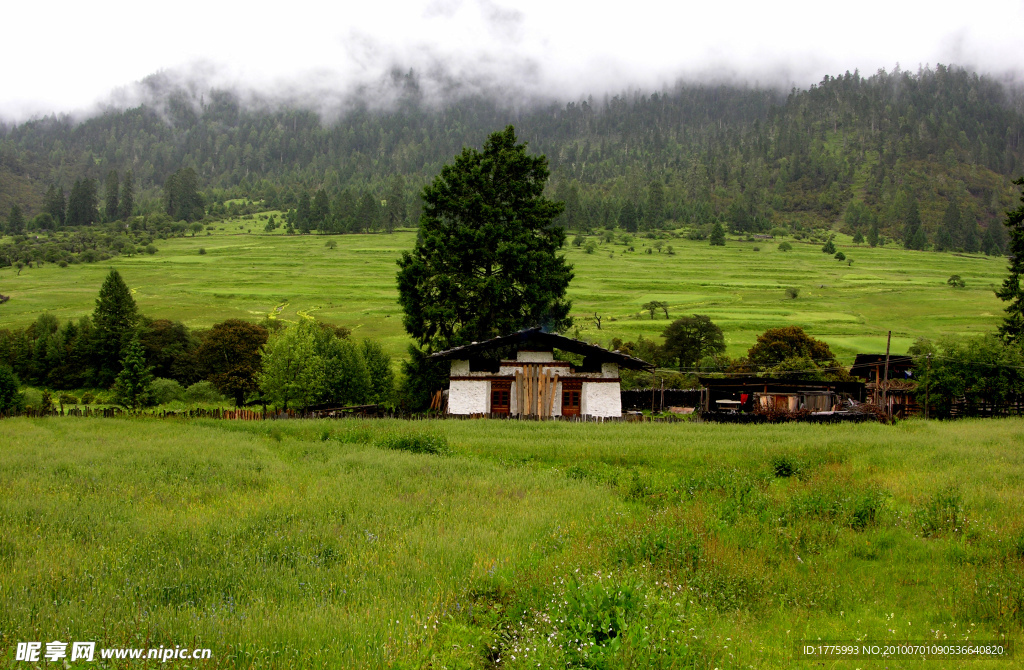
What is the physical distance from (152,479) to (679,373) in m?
42.0

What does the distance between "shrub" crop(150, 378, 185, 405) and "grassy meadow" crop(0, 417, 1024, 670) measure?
29.6 m

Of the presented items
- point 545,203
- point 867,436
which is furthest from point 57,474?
point 545,203

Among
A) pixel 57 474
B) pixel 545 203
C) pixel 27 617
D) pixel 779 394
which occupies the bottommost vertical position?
pixel 779 394

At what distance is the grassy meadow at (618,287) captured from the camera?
78.5 metres

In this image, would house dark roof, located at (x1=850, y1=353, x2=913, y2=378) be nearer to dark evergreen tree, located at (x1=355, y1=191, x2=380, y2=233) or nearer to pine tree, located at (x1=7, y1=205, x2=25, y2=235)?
dark evergreen tree, located at (x1=355, y1=191, x2=380, y2=233)

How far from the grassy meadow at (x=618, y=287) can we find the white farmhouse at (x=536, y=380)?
1260 inches

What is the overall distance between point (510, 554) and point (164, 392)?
45.9 m

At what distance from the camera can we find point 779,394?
4528cm

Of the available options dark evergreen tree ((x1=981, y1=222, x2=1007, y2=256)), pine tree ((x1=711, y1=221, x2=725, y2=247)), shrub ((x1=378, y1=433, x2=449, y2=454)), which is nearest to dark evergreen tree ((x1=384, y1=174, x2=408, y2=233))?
pine tree ((x1=711, y1=221, x2=725, y2=247))

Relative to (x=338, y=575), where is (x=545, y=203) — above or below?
above

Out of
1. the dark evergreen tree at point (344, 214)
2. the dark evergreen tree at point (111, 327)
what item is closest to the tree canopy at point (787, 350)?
the dark evergreen tree at point (111, 327)

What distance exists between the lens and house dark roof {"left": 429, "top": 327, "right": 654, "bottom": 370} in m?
34.0

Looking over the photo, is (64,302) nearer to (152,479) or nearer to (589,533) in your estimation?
(152,479)

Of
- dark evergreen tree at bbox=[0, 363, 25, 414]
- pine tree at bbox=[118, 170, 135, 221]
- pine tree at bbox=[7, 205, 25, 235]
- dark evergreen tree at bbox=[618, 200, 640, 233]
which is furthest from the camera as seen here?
pine tree at bbox=[118, 170, 135, 221]
